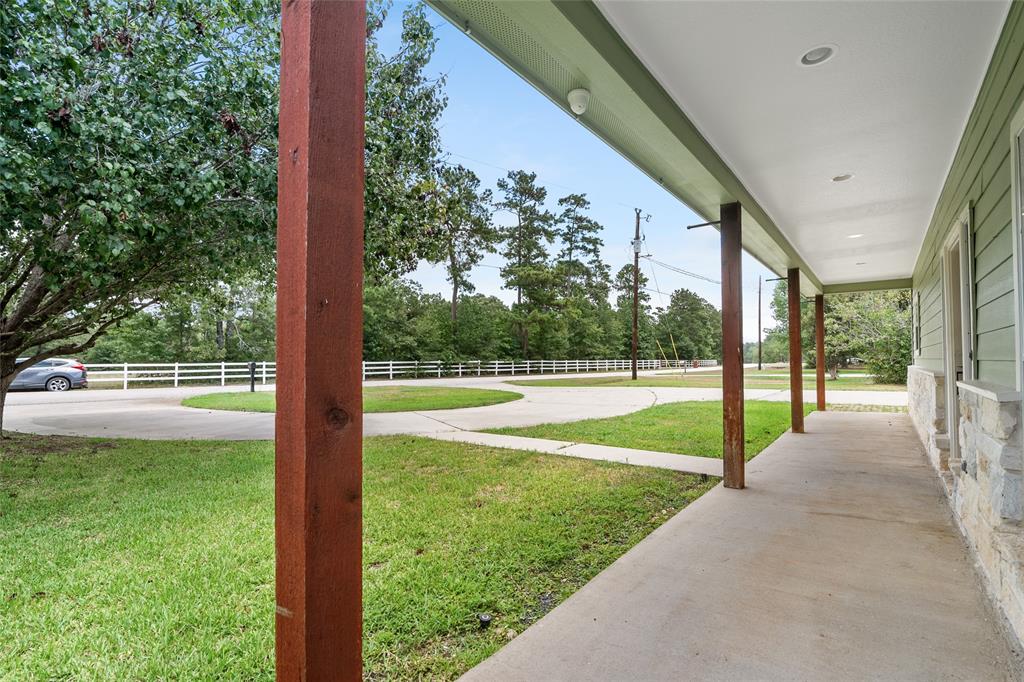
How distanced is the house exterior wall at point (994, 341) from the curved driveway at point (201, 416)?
5.30 meters

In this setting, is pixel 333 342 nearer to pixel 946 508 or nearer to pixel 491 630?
pixel 491 630

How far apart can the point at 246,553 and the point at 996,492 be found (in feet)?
11.5

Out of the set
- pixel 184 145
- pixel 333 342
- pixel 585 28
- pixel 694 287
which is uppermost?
pixel 694 287

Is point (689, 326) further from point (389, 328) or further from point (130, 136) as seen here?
point (130, 136)

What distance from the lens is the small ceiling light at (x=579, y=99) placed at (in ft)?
7.71

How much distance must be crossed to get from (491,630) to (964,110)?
11.5ft

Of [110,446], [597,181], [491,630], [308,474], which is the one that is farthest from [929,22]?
[597,181]

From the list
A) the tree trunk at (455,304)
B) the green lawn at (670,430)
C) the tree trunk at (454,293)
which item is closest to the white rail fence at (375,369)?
the tree trunk at (455,304)

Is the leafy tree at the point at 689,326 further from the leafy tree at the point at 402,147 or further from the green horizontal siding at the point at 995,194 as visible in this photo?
the green horizontal siding at the point at 995,194

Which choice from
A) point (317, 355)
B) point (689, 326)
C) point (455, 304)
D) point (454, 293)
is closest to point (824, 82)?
point (317, 355)

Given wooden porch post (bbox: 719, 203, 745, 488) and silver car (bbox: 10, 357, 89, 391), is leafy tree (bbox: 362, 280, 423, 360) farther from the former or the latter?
wooden porch post (bbox: 719, 203, 745, 488)

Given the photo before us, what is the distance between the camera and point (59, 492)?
3.85 meters

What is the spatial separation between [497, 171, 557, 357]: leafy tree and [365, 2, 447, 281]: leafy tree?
18767 millimetres

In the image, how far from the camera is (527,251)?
86.6 ft
